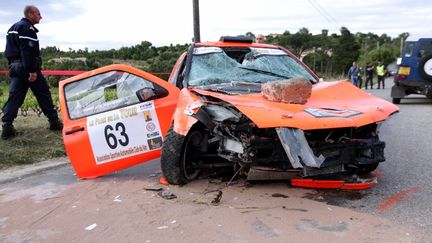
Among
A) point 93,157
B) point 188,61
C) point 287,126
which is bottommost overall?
point 93,157

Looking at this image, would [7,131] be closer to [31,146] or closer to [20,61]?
[31,146]

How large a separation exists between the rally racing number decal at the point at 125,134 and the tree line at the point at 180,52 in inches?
166

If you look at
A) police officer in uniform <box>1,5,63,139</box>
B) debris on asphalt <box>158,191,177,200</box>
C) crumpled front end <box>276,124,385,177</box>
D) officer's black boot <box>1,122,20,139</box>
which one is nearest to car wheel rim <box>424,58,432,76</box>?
crumpled front end <box>276,124,385,177</box>

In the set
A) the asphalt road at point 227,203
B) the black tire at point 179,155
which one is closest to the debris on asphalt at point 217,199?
the asphalt road at point 227,203

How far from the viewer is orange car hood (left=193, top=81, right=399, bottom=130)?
403cm

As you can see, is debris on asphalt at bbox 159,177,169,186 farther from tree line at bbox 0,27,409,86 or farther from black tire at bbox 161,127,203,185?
tree line at bbox 0,27,409,86

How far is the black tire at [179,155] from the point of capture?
4676mm

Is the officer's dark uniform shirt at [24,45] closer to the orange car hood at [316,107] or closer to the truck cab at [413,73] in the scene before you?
the orange car hood at [316,107]

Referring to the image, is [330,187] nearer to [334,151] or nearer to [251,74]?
[334,151]

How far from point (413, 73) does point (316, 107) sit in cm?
1027

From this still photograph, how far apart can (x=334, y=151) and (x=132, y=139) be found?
7.25ft

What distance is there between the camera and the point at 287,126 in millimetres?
3994

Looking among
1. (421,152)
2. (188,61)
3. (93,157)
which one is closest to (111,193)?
(93,157)

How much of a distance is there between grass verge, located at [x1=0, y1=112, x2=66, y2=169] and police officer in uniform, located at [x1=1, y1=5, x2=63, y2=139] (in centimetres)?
24
